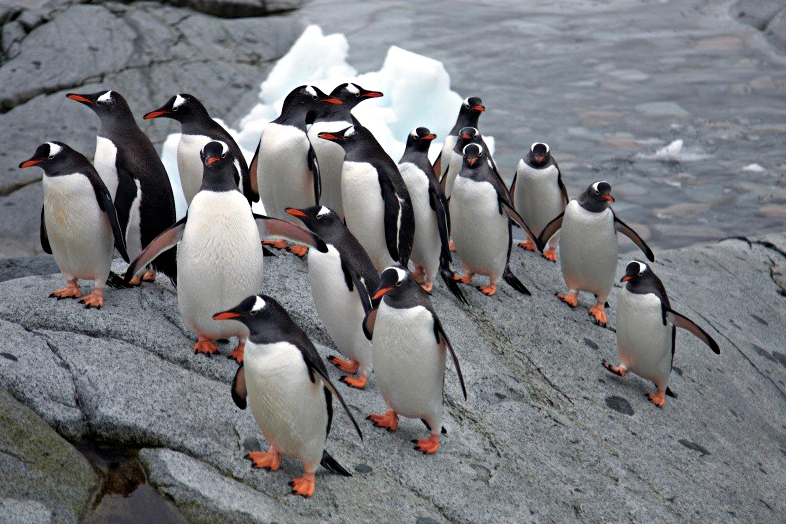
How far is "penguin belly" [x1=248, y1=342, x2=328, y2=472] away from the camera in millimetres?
2652

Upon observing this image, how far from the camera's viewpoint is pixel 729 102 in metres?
10.8

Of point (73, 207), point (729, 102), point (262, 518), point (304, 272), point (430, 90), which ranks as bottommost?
point (729, 102)

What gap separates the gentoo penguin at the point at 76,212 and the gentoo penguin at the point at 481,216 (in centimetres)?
174

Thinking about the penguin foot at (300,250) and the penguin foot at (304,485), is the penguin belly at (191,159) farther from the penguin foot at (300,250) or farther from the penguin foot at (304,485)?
the penguin foot at (304,485)

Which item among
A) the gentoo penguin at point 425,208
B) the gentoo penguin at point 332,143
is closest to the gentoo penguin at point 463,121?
the gentoo penguin at point 425,208

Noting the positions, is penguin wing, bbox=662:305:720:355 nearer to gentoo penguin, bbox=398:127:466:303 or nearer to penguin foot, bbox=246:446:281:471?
gentoo penguin, bbox=398:127:466:303

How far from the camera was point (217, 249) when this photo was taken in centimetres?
320

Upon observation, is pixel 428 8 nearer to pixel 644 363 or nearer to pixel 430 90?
pixel 430 90

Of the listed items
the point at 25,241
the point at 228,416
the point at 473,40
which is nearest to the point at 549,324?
the point at 228,416

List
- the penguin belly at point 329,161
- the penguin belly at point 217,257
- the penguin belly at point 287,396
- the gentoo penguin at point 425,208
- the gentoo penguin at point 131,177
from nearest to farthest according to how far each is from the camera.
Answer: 1. the penguin belly at point 287,396
2. the penguin belly at point 217,257
3. the gentoo penguin at point 131,177
4. the gentoo penguin at point 425,208
5. the penguin belly at point 329,161

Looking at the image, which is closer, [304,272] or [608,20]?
[304,272]

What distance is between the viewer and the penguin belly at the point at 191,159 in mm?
4012

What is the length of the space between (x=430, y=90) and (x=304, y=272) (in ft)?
13.5

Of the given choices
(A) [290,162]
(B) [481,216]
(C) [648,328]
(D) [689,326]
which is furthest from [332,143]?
(D) [689,326]
